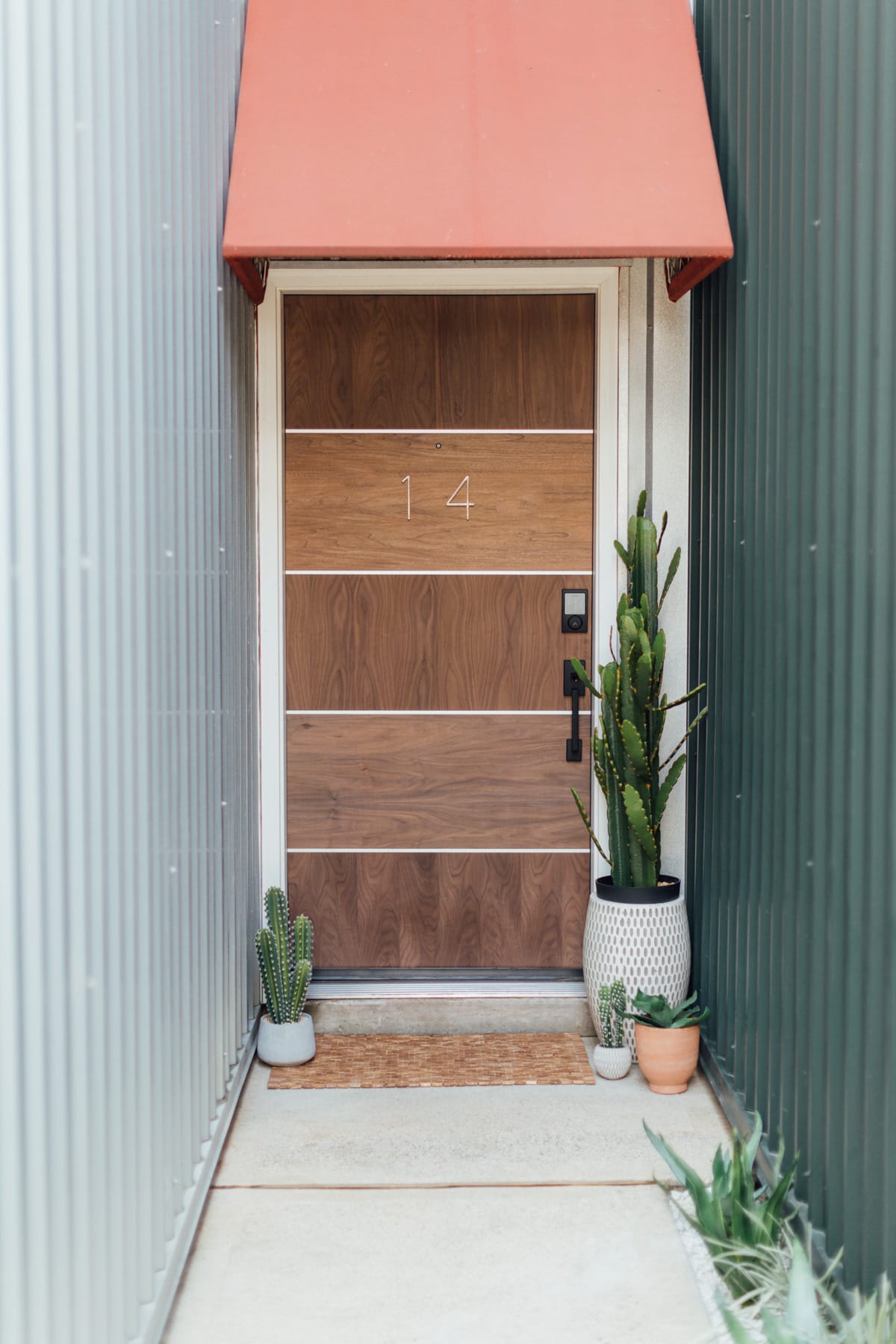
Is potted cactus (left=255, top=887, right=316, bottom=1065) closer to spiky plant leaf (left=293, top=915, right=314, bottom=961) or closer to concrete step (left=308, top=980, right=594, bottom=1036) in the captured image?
spiky plant leaf (left=293, top=915, right=314, bottom=961)

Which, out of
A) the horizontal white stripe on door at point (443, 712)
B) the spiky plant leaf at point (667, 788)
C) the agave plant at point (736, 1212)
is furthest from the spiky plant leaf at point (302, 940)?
the agave plant at point (736, 1212)

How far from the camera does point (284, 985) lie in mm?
3316

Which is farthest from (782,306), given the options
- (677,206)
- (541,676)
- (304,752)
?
(304,752)

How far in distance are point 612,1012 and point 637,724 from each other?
85cm

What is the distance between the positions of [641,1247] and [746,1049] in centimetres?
61

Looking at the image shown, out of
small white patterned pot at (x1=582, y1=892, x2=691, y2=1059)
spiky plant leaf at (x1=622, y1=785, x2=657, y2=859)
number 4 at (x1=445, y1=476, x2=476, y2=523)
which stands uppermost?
number 4 at (x1=445, y1=476, x2=476, y2=523)

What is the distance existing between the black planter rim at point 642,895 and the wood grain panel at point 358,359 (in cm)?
164

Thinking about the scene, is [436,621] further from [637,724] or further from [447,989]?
[447,989]

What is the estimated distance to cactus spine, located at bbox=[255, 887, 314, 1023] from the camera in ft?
10.8

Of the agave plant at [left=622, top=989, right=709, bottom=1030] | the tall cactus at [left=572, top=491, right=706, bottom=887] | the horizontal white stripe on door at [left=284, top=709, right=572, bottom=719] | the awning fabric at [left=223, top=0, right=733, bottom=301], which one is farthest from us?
the horizontal white stripe on door at [left=284, top=709, right=572, bottom=719]

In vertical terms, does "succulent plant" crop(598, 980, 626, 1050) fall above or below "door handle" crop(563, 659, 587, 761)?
below

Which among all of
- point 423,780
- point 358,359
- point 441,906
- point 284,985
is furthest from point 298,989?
point 358,359

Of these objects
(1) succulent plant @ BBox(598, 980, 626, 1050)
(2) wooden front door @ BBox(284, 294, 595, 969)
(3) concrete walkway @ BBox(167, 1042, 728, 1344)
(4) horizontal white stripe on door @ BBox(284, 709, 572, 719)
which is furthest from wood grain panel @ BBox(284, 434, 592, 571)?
(3) concrete walkway @ BBox(167, 1042, 728, 1344)

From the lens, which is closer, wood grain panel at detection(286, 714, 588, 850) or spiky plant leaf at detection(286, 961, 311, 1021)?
spiky plant leaf at detection(286, 961, 311, 1021)
